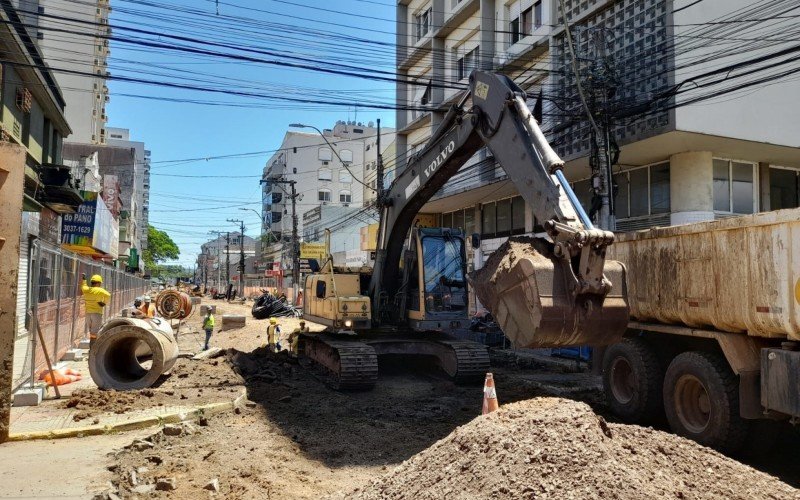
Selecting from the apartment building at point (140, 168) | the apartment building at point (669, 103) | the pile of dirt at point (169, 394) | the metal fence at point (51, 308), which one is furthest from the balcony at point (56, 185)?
the apartment building at point (140, 168)

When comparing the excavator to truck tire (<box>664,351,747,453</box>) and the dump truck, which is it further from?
truck tire (<box>664,351,747,453</box>)

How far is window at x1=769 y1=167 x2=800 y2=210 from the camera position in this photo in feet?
53.0

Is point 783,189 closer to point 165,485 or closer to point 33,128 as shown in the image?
point 165,485

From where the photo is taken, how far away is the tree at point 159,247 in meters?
96.8

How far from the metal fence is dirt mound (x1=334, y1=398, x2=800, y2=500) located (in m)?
6.66

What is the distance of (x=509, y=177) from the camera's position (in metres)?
7.06

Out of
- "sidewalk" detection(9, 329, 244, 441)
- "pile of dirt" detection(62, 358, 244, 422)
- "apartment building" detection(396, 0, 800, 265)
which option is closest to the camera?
"sidewalk" detection(9, 329, 244, 441)

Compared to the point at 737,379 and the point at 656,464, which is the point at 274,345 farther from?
the point at 656,464

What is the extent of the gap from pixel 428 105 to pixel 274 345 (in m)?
14.7

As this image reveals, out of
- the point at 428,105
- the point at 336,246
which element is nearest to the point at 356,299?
the point at 428,105

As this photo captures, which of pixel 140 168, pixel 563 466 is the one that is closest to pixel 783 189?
pixel 563 466

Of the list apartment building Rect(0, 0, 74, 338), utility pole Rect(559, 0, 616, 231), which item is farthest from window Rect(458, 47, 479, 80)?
apartment building Rect(0, 0, 74, 338)

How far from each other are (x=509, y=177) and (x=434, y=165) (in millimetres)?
2337

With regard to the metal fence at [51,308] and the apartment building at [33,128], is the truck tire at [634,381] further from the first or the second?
the apartment building at [33,128]
